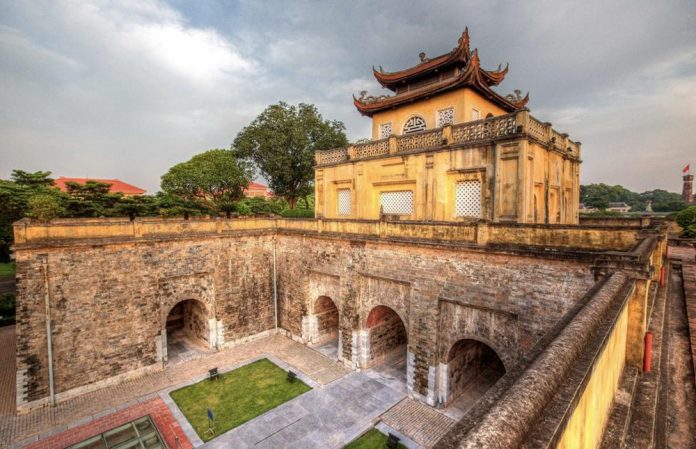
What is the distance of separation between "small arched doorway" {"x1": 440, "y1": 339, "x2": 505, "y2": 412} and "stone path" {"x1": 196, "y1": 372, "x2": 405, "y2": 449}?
1.82 meters

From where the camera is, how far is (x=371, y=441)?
30.2ft

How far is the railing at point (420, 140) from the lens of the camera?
13.0 m

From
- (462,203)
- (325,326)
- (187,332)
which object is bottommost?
(187,332)

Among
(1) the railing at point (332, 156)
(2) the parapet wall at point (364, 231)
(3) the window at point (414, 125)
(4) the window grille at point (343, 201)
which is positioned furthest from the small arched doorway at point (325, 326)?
(3) the window at point (414, 125)

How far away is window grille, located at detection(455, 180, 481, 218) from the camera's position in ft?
40.1

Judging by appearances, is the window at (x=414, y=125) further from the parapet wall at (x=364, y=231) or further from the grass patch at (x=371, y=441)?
the grass patch at (x=371, y=441)

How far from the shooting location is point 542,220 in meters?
12.6

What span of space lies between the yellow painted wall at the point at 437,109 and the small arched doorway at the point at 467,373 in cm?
958

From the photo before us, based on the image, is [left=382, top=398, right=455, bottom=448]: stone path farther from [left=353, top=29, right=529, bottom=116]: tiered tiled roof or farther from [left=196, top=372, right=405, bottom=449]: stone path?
[left=353, top=29, right=529, bottom=116]: tiered tiled roof

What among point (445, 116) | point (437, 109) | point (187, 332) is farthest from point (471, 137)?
point (187, 332)

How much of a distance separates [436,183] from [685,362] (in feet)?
29.6

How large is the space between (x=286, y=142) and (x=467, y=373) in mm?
21529

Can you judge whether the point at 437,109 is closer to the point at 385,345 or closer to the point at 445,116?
the point at 445,116

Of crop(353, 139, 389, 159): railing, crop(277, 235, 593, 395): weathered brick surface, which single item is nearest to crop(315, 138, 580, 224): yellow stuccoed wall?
crop(353, 139, 389, 159): railing
